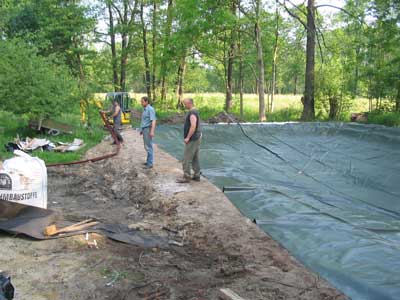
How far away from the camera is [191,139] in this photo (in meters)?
7.73

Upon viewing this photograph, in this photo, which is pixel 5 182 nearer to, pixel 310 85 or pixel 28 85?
pixel 28 85

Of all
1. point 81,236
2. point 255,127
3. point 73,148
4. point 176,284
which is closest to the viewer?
point 176,284

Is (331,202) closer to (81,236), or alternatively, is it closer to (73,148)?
(81,236)

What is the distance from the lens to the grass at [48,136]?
35.1 ft

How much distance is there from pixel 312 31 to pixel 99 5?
1465 centimetres

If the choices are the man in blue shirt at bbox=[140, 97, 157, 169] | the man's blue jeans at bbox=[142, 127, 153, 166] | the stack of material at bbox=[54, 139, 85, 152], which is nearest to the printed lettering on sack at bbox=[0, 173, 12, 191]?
the man in blue shirt at bbox=[140, 97, 157, 169]

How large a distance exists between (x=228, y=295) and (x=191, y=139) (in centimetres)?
445

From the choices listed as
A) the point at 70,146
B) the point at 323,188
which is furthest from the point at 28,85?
the point at 323,188

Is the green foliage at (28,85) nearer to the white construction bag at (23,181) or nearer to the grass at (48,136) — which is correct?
the grass at (48,136)

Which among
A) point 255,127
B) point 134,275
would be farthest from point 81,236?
point 255,127

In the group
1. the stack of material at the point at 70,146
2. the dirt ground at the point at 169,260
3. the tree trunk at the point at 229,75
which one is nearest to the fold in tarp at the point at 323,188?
the dirt ground at the point at 169,260

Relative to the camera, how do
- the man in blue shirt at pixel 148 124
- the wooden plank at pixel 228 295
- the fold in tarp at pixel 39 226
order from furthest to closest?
the man in blue shirt at pixel 148 124
the fold in tarp at pixel 39 226
the wooden plank at pixel 228 295

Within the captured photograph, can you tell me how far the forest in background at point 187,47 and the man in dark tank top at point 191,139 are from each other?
7103mm

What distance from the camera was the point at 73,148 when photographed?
1178cm
